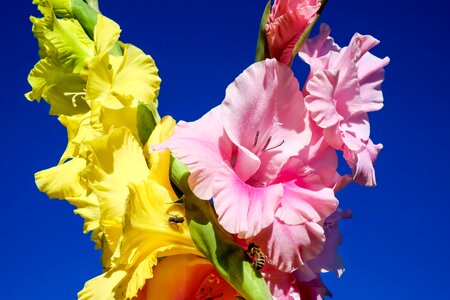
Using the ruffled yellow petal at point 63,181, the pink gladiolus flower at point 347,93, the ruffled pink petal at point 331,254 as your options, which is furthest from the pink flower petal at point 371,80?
the ruffled yellow petal at point 63,181

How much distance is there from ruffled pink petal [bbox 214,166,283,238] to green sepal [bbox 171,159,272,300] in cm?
7

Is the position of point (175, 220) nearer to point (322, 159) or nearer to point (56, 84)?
point (322, 159)

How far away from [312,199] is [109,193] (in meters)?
0.26

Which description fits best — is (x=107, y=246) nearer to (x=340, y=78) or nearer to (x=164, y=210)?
(x=164, y=210)

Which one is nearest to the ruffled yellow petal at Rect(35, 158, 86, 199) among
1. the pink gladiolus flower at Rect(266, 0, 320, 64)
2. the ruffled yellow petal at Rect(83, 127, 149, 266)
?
the ruffled yellow petal at Rect(83, 127, 149, 266)

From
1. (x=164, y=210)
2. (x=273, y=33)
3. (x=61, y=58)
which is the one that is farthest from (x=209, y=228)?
(x=61, y=58)

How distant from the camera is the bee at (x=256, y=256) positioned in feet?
2.32

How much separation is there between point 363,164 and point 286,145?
0.36 feet

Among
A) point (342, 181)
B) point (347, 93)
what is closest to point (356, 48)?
point (347, 93)

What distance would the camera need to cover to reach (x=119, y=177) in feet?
2.47

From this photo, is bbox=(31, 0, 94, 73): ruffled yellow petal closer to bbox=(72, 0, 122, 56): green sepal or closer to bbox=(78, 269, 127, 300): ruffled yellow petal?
bbox=(72, 0, 122, 56): green sepal

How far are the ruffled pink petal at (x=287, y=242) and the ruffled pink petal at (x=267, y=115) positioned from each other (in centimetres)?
9

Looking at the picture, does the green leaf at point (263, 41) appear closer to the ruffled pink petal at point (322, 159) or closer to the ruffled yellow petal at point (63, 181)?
the ruffled pink petal at point (322, 159)

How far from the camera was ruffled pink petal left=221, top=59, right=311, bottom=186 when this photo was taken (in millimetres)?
700
